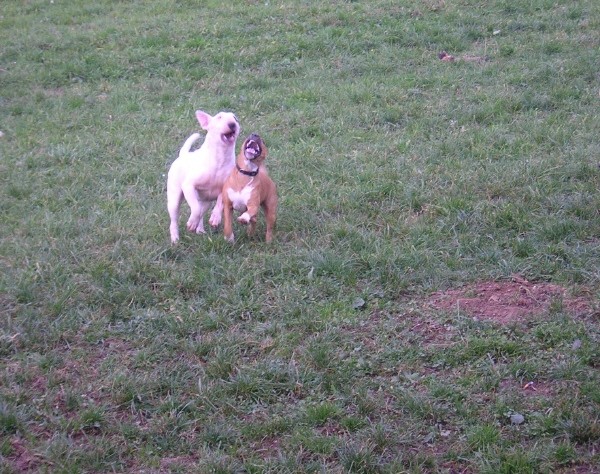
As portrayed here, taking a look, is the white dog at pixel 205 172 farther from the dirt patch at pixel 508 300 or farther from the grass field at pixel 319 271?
the dirt patch at pixel 508 300

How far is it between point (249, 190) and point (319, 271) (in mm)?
857

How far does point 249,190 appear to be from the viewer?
637 cm

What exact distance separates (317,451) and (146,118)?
6.61 meters

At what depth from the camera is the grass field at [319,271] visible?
4.33m

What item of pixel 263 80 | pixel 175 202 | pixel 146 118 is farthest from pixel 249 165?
pixel 263 80

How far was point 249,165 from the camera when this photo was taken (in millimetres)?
6410

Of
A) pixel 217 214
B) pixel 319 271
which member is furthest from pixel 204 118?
pixel 319 271

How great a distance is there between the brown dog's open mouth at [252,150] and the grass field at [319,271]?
687 millimetres

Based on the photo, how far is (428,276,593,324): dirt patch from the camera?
17.4 feet

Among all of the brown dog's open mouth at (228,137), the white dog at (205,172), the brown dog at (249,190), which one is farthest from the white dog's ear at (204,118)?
the brown dog at (249,190)

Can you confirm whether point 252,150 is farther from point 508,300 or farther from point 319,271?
point 508,300

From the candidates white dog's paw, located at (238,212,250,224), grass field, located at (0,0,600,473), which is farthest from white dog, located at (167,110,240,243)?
white dog's paw, located at (238,212,250,224)

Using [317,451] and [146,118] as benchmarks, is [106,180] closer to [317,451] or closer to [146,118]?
[146,118]

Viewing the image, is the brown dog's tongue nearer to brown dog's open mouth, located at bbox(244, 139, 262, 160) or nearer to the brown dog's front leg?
brown dog's open mouth, located at bbox(244, 139, 262, 160)
